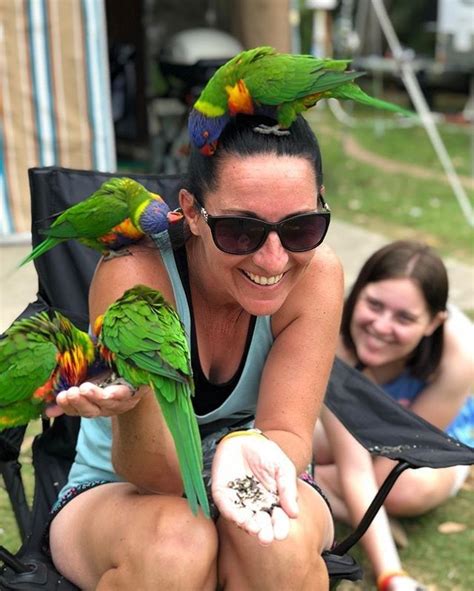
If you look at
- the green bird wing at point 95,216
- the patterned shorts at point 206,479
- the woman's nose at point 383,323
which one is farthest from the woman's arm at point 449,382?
the green bird wing at point 95,216

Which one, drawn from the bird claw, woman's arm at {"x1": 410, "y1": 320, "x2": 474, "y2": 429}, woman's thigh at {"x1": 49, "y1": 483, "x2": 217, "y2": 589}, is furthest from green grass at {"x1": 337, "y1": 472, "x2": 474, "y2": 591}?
the bird claw

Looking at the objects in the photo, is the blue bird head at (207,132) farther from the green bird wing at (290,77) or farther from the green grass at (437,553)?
the green grass at (437,553)

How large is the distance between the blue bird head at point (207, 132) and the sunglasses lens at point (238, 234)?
16cm

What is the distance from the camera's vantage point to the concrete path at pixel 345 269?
15.4 feet

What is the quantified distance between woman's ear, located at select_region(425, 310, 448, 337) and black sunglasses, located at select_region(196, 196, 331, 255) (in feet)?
3.66

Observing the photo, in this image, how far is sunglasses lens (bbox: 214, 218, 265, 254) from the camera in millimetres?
1745

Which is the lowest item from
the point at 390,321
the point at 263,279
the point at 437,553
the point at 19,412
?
the point at 437,553

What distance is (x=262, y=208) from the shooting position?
69.1 inches

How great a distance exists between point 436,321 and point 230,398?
991 mm

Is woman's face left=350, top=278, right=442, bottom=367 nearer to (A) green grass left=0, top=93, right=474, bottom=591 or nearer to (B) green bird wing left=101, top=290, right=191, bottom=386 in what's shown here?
(A) green grass left=0, top=93, right=474, bottom=591

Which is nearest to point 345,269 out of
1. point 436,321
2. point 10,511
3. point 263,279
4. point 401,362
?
point 401,362

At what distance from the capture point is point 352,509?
269 centimetres

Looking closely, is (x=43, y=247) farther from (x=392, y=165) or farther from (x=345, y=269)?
(x=392, y=165)

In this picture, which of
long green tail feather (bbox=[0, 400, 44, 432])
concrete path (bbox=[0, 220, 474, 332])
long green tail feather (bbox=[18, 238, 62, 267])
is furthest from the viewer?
concrete path (bbox=[0, 220, 474, 332])
